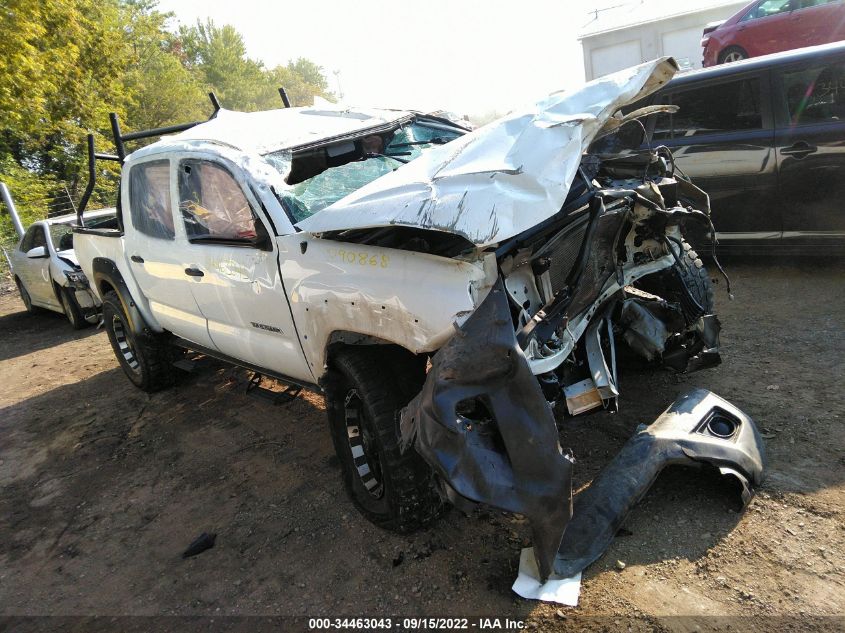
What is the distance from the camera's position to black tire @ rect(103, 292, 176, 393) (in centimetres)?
527

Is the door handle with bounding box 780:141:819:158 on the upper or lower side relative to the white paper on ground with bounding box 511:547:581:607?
upper

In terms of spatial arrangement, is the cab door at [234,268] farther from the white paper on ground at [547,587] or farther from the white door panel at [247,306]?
the white paper on ground at [547,587]

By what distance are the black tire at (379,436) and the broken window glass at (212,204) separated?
42.5 inches

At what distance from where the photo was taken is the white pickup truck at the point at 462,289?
86.7 inches

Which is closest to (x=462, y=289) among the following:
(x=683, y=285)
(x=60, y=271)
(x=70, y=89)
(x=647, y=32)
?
(x=683, y=285)

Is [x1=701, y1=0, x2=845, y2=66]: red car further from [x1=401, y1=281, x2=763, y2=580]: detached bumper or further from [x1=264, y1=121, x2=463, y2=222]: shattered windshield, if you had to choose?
[x1=401, y1=281, x2=763, y2=580]: detached bumper

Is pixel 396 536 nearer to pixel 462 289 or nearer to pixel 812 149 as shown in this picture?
pixel 462 289

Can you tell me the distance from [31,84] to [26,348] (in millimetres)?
9924

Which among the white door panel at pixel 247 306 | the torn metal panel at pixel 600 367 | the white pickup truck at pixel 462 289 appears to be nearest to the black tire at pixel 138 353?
the white pickup truck at pixel 462 289

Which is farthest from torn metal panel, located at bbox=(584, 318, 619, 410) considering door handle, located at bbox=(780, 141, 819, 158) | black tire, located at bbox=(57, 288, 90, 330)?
black tire, located at bbox=(57, 288, 90, 330)

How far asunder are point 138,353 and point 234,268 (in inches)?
91.5

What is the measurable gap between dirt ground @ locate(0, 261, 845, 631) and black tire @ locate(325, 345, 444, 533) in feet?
0.50

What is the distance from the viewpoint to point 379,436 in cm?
277

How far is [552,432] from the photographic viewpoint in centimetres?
219
